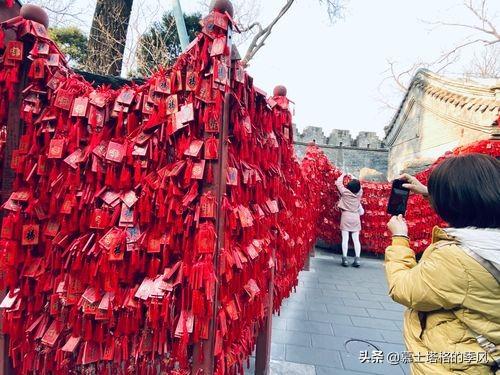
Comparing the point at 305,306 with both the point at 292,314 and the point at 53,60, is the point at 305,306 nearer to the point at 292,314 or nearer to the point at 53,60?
the point at 292,314

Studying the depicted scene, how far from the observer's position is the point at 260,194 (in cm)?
227

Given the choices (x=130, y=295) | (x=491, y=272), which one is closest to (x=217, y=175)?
(x=130, y=295)

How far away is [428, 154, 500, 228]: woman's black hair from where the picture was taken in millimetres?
1321

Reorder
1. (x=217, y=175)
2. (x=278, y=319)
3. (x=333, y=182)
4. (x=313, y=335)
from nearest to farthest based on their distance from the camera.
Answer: (x=217, y=175)
(x=313, y=335)
(x=278, y=319)
(x=333, y=182)

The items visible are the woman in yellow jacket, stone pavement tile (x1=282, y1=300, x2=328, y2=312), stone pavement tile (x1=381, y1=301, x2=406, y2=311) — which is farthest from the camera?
stone pavement tile (x1=381, y1=301, x2=406, y2=311)

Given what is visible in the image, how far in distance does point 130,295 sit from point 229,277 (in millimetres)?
564

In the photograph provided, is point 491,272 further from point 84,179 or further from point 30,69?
point 30,69

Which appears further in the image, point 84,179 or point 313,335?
point 313,335

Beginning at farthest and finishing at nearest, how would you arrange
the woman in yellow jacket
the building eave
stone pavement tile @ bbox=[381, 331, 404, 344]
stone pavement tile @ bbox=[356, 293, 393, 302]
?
the building eave < stone pavement tile @ bbox=[356, 293, 393, 302] < stone pavement tile @ bbox=[381, 331, 404, 344] < the woman in yellow jacket

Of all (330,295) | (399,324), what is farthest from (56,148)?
(330,295)

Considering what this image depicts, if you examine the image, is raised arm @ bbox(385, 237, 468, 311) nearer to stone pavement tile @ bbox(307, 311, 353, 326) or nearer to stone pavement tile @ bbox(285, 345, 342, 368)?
stone pavement tile @ bbox(285, 345, 342, 368)

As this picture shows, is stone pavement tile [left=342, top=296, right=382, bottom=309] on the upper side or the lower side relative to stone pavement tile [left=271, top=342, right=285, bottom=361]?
lower

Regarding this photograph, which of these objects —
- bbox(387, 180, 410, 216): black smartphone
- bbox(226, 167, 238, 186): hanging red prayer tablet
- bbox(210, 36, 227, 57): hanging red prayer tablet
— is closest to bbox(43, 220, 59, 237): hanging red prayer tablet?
bbox(226, 167, 238, 186): hanging red prayer tablet

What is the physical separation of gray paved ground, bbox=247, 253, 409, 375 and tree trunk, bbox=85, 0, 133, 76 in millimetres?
6557
